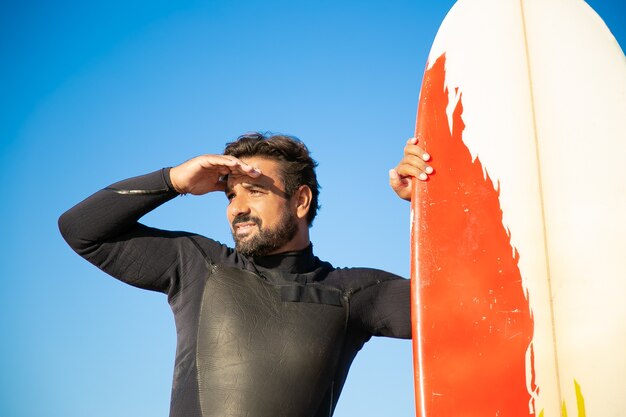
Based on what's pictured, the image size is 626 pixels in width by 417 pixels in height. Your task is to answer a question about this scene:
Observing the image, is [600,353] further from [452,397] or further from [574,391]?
[452,397]

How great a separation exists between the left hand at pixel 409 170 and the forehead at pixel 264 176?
566 mm

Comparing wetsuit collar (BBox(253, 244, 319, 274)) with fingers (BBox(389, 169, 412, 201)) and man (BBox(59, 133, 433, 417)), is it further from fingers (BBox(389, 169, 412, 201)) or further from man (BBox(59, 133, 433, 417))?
fingers (BBox(389, 169, 412, 201))

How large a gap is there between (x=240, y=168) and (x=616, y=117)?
5.95 ft

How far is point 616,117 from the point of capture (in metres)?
3.46

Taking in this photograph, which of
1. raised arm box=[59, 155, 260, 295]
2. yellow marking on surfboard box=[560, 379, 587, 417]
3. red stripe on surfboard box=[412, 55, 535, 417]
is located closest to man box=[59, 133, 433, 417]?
raised arm box=[59, 155, 260, 295]

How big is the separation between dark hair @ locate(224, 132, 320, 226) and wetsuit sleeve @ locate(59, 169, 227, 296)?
541mm

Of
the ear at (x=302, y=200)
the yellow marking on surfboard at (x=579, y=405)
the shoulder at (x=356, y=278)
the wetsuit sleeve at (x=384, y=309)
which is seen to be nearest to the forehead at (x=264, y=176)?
the ear at (x=302, y=200)

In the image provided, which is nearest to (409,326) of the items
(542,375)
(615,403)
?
(542,375)

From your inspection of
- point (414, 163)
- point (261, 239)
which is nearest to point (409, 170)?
point (414, 163)

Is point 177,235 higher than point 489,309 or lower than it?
higher

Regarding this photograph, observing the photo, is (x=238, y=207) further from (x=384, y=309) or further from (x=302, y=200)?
(x=384, y=309)

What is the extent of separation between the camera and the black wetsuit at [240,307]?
298cm

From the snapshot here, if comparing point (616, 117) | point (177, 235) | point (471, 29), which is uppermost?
point (471, 29)

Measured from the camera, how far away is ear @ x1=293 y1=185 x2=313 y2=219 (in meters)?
3.70
